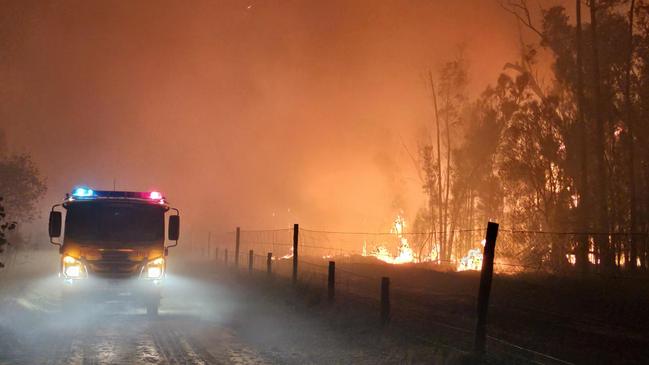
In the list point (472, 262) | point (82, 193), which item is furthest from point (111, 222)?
point (472, 262)

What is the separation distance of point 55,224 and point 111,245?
4.59ft

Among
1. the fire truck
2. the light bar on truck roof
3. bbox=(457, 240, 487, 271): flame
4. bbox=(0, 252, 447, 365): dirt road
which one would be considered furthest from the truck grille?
bbox=(457, 240, 487, 271): flame

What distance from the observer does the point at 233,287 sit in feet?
79.4

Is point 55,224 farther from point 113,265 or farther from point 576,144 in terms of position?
point 576,144

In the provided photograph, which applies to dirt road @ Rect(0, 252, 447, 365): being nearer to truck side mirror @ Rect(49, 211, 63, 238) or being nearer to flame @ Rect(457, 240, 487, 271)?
truck side mirror @ Rect(49, 211, 63, 238)

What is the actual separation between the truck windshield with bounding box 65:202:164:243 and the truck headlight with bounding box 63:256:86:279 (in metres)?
0.57

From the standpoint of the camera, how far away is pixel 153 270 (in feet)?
48.1

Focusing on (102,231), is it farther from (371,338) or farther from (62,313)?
(371,338)

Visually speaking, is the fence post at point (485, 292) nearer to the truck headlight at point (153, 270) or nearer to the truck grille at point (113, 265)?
the truck headlight at point (153, 270)

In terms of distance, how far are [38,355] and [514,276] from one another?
22048 millimetres

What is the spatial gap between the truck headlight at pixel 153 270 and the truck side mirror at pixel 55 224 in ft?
7.28

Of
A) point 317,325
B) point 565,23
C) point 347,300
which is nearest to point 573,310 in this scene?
point 347,300

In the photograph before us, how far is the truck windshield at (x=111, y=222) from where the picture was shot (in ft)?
47.6

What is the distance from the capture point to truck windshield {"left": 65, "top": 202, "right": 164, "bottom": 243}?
1452 cm
